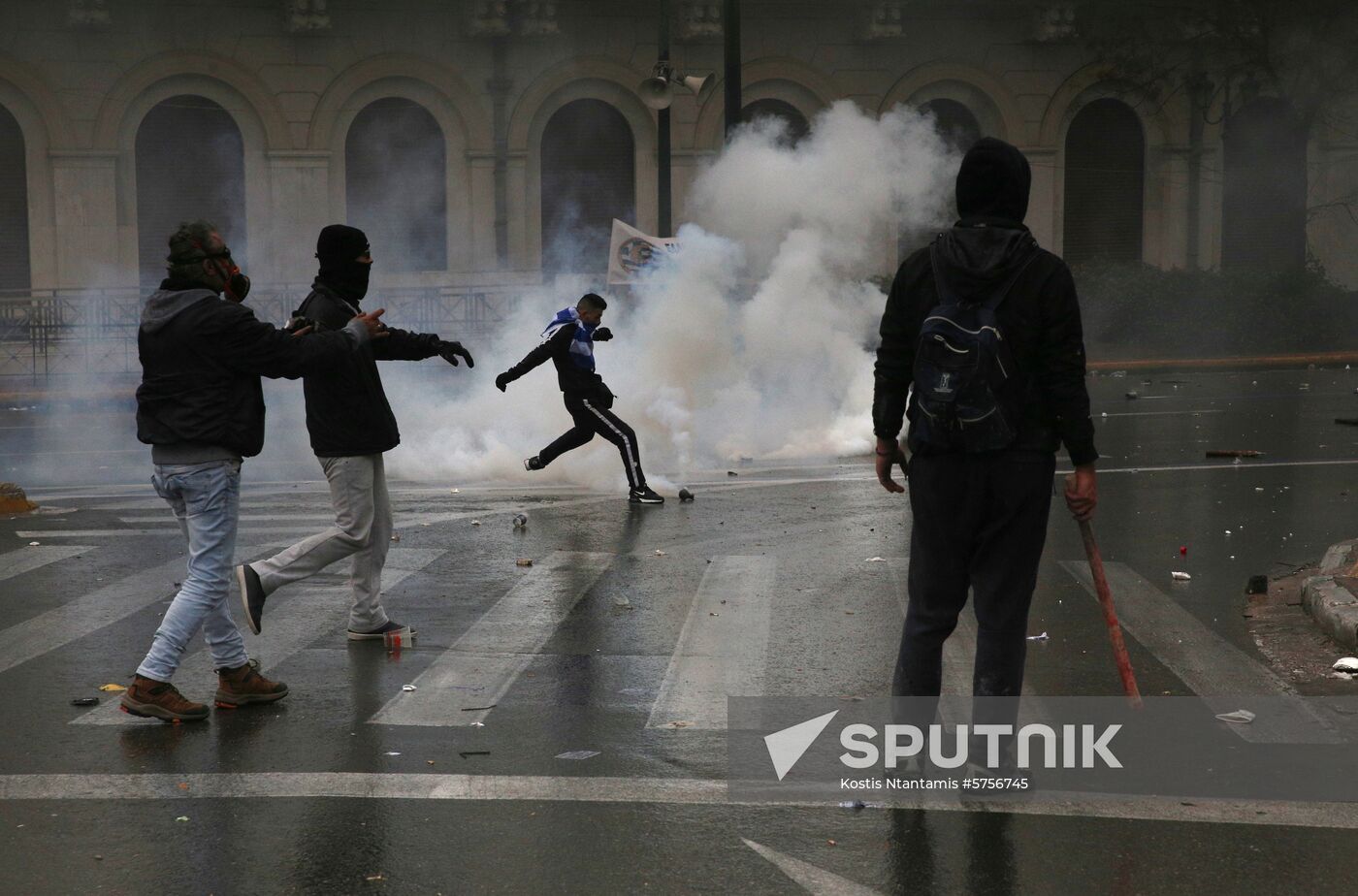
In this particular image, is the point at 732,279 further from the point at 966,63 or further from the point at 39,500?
the point at 966,63

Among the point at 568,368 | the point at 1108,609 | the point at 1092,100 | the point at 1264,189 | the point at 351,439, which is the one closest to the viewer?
the point at 1108,609

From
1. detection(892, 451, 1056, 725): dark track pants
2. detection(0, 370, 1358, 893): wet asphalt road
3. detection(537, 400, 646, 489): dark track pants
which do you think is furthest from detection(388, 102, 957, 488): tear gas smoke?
detection(892, 451, 1056, 725): dark track pants

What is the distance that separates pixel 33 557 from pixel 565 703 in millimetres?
4834

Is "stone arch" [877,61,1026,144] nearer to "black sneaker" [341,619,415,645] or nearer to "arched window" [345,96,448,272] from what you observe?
"arched window" [345,96,448,272]

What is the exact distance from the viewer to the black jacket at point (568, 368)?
12.2 meters

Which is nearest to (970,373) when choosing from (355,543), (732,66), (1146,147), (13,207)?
(355,543)

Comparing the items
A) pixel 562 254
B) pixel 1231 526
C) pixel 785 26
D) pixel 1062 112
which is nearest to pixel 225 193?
pixel 562 254

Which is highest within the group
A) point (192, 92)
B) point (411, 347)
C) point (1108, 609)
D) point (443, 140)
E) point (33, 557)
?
point (192, 92)

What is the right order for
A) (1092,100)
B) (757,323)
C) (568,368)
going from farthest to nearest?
(1092,100)
(757,323)
(568,368)

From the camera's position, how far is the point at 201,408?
5.90 metres

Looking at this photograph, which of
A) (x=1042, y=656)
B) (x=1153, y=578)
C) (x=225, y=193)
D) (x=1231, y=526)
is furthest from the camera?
(x=225, y=193)

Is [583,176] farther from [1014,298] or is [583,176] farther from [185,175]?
[1014,298]

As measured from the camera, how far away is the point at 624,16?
28.2 metres

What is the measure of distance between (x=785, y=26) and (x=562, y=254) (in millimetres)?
5852
